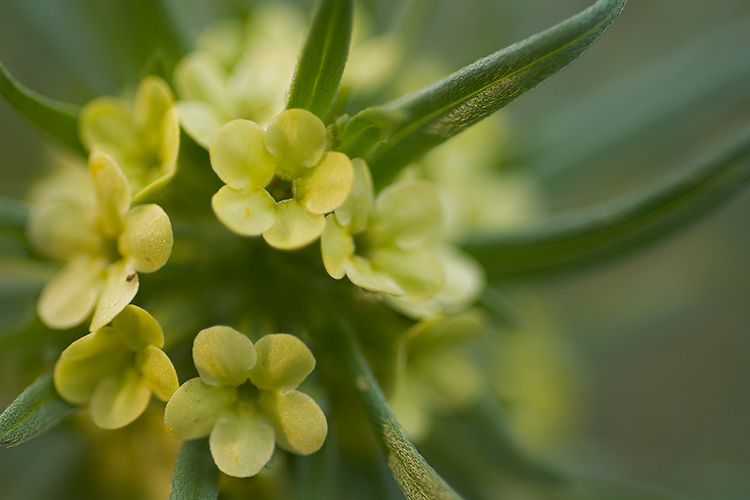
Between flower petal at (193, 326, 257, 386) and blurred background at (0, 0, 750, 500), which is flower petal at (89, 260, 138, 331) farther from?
blurred background at (0, 0, 750, 500)

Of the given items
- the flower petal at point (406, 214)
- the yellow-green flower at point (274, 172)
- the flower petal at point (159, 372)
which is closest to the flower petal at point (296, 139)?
the yellow-green flower at point (274, 172)

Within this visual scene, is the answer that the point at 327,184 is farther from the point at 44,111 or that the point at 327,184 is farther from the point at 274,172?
the point at 44,111

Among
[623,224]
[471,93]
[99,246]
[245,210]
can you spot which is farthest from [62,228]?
[623,224]

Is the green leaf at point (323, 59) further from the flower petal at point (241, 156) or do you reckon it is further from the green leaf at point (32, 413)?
the green leaf at point (32, 413)

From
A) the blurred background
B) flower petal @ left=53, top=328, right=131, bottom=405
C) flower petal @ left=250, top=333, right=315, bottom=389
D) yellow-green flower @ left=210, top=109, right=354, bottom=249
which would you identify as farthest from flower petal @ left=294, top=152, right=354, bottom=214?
the blurred background

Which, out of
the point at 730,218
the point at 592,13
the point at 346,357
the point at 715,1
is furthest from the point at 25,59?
the point at 730,218
